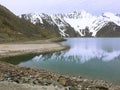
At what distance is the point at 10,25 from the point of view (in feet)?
458

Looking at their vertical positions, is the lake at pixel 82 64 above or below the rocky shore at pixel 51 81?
below

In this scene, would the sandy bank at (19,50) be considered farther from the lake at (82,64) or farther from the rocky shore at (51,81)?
the rocky shore at (51,81)

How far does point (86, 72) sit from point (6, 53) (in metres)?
25.6

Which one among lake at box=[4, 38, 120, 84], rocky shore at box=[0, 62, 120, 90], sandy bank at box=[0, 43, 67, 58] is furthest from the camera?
sandy bank at box=[0, 43, 67, 58]

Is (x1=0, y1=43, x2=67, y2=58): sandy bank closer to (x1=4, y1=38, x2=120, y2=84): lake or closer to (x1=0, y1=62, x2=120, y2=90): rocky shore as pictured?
(x1=4, y1=38, x2=120, y2=84): lake

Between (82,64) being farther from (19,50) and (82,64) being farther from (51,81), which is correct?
(19,50)

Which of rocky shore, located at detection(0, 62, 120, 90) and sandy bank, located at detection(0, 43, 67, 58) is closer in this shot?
rocky shore, located at detection(0, 62, 120, 90)

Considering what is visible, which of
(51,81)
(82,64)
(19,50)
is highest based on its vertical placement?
(51,81)

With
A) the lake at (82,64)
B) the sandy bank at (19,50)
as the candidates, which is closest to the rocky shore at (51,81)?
the lake at (82,64)

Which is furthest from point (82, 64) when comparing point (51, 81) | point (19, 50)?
point (19, 50)

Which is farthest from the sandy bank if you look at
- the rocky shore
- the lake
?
the rocky shore

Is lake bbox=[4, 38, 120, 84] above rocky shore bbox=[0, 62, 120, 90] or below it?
below

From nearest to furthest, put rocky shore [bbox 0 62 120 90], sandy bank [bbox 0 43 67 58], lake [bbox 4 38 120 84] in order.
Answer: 1. rocky shore [bbox 0 62 120 90]
2. lake [bbox 4 38 120 84]
3. sandy bank [bbox 0 43 67 58]

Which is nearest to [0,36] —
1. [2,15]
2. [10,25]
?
[10,25]
